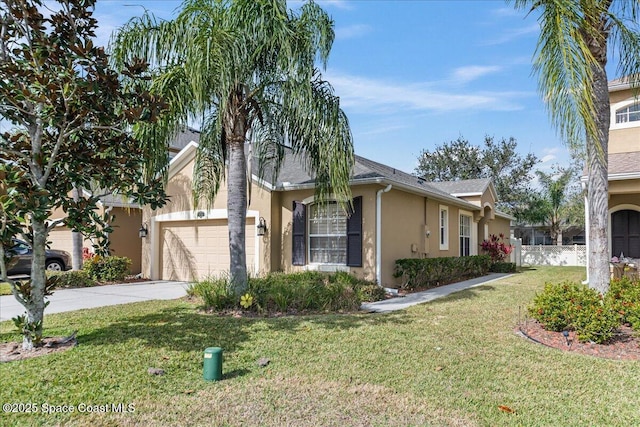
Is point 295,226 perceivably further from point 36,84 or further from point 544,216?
point 544,216

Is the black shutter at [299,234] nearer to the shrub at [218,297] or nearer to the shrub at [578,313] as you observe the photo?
the shrub at [218,297]

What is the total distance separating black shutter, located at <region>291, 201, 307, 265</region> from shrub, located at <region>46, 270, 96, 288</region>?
6.71 m

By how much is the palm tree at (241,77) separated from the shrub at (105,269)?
744 centimetres

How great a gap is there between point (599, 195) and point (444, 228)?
8.58m

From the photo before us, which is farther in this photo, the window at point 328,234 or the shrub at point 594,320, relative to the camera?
the window at point 328,234

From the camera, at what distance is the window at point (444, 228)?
49.5 ft

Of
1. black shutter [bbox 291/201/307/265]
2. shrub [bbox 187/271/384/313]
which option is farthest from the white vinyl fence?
shrub [bbox 187/271/384/313]

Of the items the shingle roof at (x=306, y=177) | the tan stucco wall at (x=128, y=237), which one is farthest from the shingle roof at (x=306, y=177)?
the tan stucco wall at (x=128, y=237)

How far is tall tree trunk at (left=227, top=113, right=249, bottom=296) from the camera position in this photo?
332 inches

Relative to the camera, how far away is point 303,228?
1197 centimetres

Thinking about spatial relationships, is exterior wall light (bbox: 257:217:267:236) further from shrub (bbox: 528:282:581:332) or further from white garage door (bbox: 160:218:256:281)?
shrub (bbox: 528:282:581:332)

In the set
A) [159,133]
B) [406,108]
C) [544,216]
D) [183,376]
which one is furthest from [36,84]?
[544,216]

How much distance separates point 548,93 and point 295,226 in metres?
7.48

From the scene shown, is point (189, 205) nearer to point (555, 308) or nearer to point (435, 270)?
point (435, 270)
